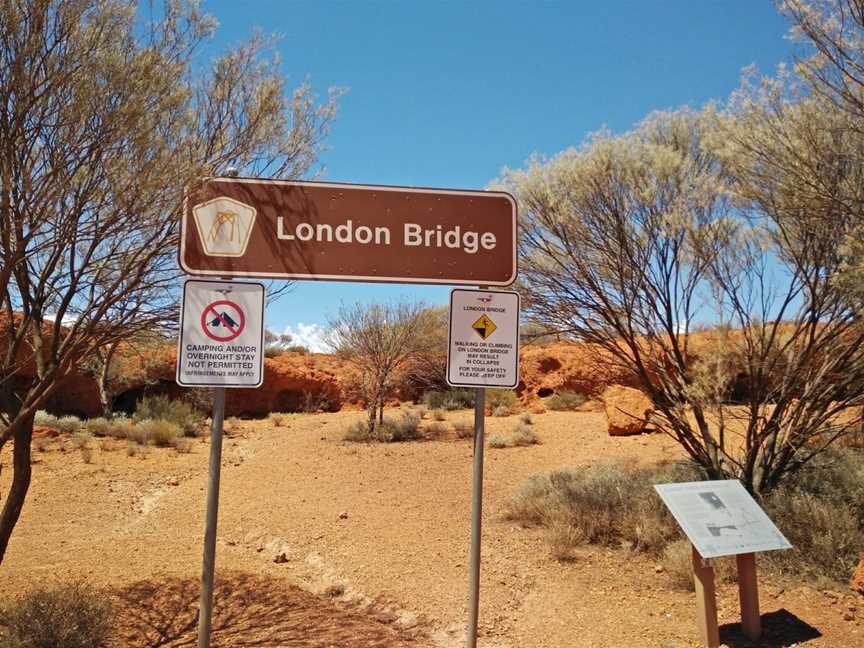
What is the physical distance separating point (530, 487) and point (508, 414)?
41.0 feet

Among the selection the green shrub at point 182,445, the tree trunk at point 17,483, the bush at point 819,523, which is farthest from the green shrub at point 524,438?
the tree trunk at point 17,483

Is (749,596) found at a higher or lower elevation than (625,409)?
lower

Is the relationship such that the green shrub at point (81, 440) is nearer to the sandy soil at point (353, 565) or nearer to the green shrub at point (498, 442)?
the sandy soil at point (353, 565)

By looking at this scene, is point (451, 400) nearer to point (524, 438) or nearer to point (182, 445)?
point (524, 438)

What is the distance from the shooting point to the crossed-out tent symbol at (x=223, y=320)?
10.6 ft

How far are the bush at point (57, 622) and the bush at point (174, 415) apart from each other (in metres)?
14.6

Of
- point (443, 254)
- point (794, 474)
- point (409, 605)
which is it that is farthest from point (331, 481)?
point (443, 254)

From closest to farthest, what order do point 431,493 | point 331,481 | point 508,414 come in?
point 431,493 → point 331,481 → point 508,414

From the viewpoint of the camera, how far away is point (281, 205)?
3666 mm

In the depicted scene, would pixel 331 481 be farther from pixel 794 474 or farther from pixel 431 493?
pixel 794 474

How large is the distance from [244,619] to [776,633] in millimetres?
4043

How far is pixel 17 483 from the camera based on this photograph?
4.81m

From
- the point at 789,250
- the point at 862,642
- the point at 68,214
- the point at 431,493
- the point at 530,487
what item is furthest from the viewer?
the point at 431,493

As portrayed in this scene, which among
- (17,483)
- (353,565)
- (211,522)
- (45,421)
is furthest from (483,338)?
(45,421)
